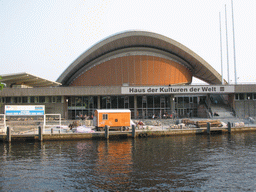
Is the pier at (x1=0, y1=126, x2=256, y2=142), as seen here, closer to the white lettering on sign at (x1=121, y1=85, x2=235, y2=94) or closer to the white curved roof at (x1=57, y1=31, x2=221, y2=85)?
the white lettering on sign at (x1=121, y1=85, x2=235, y2=94)

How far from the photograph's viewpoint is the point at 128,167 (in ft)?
57.5

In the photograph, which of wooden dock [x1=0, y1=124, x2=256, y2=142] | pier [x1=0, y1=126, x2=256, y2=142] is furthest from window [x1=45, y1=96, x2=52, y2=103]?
wooden dock [x1=0, y1=124, x2=256, y2=142]

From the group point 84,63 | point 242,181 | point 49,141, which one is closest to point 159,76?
point 84,63

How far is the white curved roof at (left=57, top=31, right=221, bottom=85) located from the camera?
5128 cm

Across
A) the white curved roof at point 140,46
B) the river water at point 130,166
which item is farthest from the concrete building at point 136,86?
the river water at point 130,166

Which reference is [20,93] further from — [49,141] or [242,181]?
[242,181]

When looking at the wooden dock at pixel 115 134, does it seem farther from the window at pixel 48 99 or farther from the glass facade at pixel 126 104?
the window at pixel 48 99

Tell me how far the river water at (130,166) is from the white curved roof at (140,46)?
2861 cm

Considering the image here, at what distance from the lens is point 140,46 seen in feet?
180

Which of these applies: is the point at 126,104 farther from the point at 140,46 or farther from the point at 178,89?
the point at 140,46

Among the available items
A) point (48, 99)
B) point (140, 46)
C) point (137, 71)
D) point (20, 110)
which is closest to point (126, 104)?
point (137, 71)

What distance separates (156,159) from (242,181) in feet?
21.2

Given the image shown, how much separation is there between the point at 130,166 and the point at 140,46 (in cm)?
4019

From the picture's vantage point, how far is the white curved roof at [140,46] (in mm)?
51281
